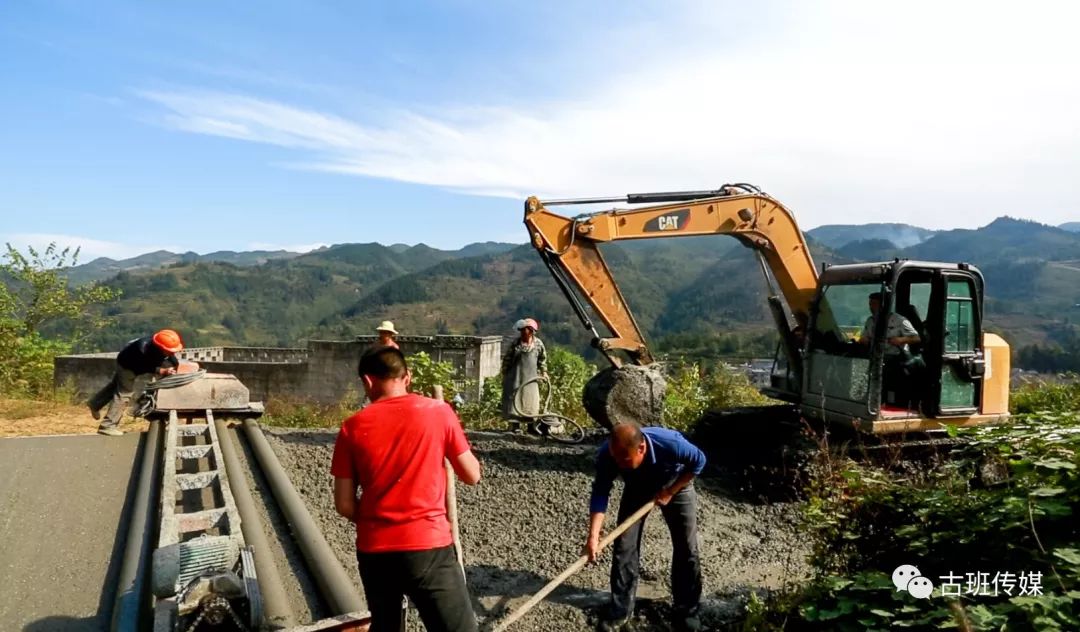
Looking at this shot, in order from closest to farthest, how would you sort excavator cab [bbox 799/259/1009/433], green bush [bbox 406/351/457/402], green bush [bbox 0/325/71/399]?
excavator cab [bbox 799/259/1009/433] → green bush [bbox 406/351/457/402] → green bush [bbox 0/325/71/399]

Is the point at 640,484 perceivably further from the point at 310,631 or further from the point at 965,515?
the point at 310,631

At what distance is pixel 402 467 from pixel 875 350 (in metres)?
5.05

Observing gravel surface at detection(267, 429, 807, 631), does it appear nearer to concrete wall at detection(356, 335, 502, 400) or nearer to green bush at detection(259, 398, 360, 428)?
green bush at detection(259, 398, 360, 428)

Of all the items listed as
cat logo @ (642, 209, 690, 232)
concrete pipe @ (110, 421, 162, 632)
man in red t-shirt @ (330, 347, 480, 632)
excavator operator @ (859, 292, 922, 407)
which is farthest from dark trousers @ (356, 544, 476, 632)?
cat logo @ (642, 209, 690, 232)

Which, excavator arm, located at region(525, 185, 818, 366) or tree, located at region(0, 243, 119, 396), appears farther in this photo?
tree, located at region(0, 243, 119, 396)

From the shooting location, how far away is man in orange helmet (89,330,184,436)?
7430 mm

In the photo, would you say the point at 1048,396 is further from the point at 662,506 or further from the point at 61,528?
the point at 61,528

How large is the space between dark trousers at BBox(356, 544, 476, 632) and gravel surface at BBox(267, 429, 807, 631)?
143 centimetres

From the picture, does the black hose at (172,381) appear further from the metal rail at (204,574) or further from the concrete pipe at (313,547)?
the metal rail at (204,574)

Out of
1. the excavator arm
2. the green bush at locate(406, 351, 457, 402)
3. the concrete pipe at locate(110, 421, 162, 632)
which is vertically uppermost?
the excavator arm

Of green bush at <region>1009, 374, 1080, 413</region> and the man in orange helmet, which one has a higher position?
the man in orange helmet

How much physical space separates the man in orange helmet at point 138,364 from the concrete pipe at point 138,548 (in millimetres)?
1128

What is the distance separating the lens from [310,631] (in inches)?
121

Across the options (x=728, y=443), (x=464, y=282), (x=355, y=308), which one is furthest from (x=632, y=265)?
(x=728, y=443)
